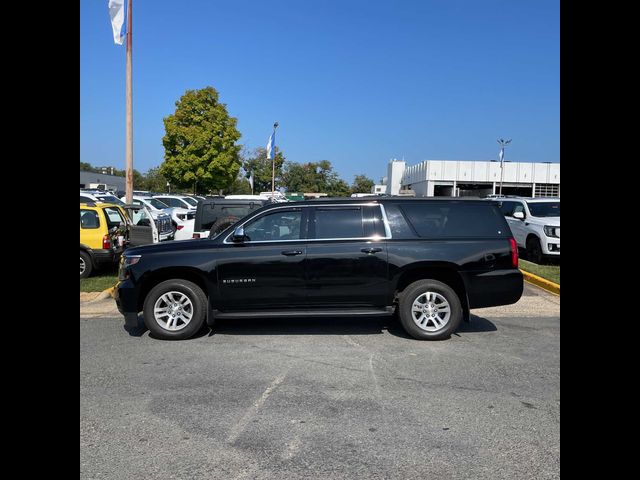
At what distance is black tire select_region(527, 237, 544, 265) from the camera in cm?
1296

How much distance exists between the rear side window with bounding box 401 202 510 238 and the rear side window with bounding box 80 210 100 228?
690 cm

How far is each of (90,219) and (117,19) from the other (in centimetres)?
571

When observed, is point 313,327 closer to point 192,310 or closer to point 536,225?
point 192,310

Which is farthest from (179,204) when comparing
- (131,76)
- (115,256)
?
(115,256)

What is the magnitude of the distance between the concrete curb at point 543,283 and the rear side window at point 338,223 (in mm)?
4844

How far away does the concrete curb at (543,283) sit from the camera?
30.8 feet

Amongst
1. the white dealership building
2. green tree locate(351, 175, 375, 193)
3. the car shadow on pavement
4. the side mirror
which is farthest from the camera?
green tree locate(351, 175, 375, 193)

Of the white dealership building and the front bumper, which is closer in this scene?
the front bumper

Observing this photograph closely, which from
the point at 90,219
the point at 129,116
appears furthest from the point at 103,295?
the point at 129,116

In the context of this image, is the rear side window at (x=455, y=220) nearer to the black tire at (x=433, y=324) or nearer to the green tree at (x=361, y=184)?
the black tire at (x=433, y=324)

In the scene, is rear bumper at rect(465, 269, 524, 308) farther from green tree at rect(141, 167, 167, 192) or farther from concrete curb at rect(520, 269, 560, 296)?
green tree at rect(141, 167, 167, 192)

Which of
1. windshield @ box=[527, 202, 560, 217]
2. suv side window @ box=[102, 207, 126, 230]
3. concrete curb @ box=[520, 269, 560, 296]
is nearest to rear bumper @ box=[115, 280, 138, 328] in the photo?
suv side window @ box=[102, 207, 126, 230]
